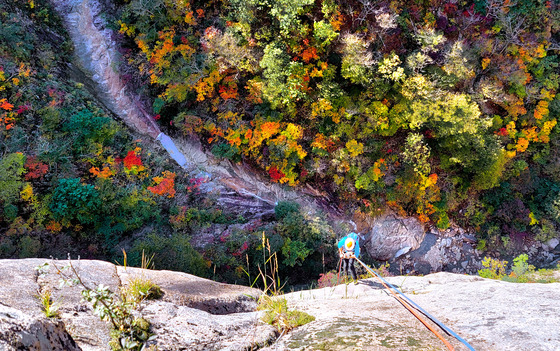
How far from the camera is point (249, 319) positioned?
4.58m

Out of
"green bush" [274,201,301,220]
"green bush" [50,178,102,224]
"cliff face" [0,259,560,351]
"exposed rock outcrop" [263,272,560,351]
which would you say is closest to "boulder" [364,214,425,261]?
"green bush" [274,201,301,220]

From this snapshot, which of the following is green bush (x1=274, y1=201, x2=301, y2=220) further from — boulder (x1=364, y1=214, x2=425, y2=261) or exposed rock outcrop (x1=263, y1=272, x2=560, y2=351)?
exposed rock outcrop (x1=263, y1=272, x2=560, y2=351)

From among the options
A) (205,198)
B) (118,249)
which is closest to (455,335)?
(118,249)

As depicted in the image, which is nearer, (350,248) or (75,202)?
(350,248)

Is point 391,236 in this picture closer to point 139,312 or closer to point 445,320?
point 445,320

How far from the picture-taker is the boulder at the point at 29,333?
266 cm

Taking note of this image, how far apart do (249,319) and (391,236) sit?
41.3 feet

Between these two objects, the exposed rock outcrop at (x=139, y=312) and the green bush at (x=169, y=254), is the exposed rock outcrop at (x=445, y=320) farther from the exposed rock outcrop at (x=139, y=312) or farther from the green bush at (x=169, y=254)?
the green bush at (x=169, y=254)

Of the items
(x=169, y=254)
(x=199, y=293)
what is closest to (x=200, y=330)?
(x=199, y=293)

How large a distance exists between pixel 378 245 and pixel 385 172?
342 centimetres

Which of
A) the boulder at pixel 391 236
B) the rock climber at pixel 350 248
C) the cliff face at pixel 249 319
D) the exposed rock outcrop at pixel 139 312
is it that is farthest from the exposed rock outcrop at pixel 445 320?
the boulder at pixel 391 236

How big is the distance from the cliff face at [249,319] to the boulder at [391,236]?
10094 millimetres

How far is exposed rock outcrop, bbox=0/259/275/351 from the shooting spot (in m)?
3.61

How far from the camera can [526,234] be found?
55.0 feet
